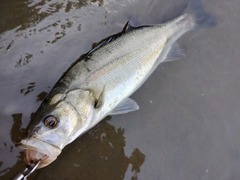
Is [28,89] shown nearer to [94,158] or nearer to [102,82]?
[102,82]

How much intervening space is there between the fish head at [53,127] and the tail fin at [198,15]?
178 centimetres

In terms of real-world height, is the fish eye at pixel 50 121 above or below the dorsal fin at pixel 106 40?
below

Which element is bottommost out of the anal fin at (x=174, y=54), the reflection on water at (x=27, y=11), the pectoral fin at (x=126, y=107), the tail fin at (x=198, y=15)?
the pectoral fin at (x=126, y=107)

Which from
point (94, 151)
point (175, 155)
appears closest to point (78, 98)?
point (94, 151)

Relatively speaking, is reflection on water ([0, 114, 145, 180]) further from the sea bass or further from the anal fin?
the anal fin

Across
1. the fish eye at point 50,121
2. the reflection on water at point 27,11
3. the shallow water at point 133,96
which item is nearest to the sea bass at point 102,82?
the fish eye at point 50,121

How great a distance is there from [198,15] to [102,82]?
162 cm

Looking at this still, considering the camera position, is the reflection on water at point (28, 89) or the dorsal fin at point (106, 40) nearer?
the reflection on water at point (28, 89)

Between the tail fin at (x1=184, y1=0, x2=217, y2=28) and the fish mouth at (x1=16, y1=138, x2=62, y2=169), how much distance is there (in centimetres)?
235

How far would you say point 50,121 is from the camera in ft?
8.92

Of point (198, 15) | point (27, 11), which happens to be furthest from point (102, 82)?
point (198, 15)

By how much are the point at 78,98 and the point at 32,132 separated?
559 mm

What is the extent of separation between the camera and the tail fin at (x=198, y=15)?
3.79 meters

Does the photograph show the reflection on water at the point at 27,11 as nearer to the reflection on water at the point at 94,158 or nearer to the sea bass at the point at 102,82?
the sea bass at the point at 102,82
